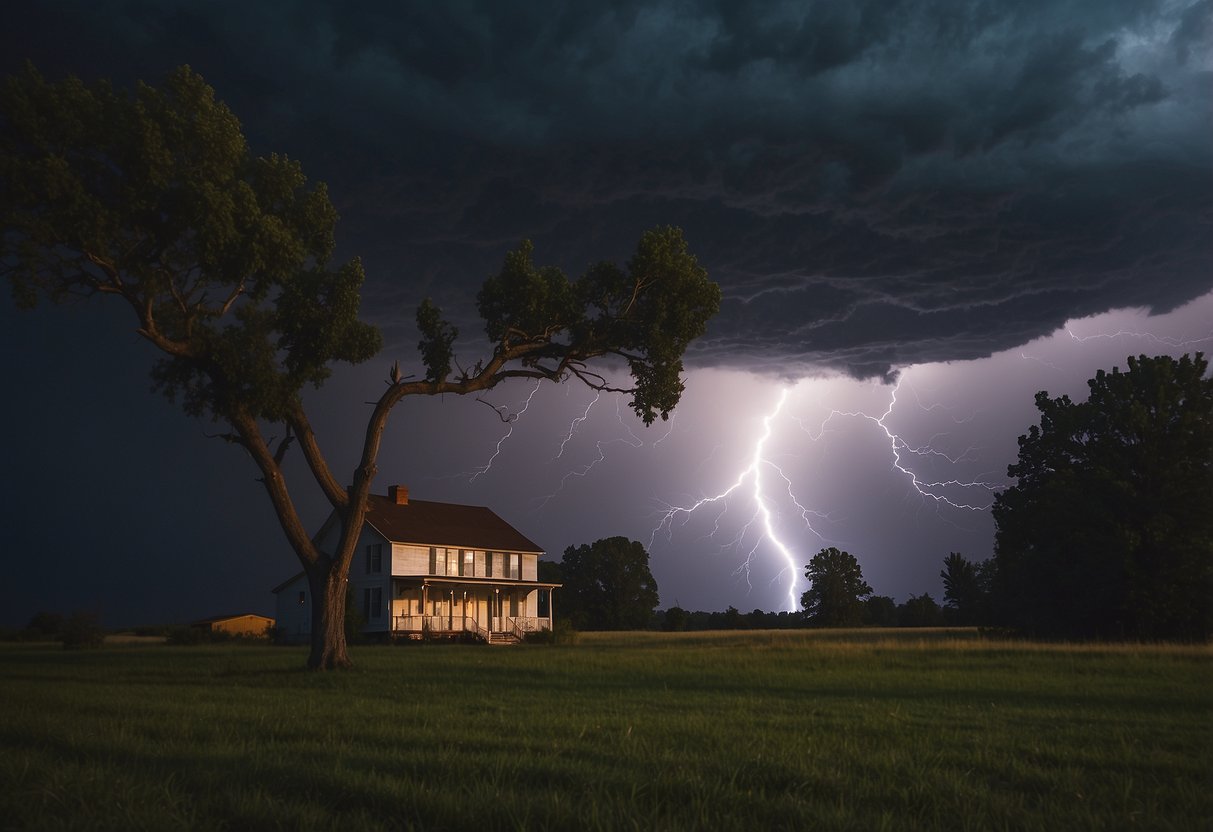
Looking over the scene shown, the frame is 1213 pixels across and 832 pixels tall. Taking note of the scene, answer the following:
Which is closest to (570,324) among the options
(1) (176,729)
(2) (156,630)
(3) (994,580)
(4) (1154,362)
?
(1) (176,729)

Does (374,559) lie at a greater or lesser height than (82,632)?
greater

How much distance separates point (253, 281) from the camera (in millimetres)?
22719

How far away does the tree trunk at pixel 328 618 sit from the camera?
21.4 metres

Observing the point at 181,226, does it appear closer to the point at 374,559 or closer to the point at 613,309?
the point at 613,309

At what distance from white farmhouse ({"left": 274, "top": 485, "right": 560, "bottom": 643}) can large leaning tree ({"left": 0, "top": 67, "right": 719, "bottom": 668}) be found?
25.4m

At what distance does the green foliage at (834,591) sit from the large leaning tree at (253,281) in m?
79.2

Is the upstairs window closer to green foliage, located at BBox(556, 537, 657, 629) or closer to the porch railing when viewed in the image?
the porch railing

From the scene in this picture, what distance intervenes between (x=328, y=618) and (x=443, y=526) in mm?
32501

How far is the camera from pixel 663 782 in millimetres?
5520

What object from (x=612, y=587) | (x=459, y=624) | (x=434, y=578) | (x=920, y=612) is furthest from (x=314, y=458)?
(x=920, y=612)

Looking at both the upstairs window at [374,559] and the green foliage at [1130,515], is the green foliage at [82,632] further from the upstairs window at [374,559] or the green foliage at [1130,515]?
the green foliage at [1130,515]

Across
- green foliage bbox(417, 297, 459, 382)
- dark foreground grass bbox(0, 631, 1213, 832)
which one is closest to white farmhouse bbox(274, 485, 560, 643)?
green foliage bbox(417, 297, 459, 382)

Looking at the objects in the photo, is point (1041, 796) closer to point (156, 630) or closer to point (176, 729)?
point (176, 729)

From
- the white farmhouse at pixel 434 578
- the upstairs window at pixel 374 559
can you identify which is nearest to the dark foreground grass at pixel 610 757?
the white farmhouse at pixel 434 578
